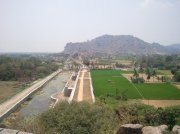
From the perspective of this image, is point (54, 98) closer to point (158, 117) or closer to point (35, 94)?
point (35, 94)

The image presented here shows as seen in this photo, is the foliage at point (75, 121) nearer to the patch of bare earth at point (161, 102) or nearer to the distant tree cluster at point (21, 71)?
the patch of bare earth at point (161, 102)

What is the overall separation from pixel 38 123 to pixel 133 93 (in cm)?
2572

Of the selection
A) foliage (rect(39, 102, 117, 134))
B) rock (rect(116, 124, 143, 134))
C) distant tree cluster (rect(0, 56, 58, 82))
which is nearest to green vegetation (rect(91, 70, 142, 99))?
foliage (rect(39, 102, 117, 134))

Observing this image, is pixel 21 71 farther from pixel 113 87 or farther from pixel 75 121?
pixel 75 121

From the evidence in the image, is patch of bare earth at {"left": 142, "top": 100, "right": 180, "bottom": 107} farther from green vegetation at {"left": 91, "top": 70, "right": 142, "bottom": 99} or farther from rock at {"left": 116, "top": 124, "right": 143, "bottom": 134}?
rock at {"left": 116, "top": 124, "right": 143, "bottom": 134}

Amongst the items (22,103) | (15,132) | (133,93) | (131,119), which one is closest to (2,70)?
(22,103)

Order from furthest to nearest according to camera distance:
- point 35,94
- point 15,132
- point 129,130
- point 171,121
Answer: point 35,94 → point 171,121 → point 129,130 → point 15,132

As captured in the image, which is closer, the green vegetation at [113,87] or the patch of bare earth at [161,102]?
the patch of bare earth at [161,102]

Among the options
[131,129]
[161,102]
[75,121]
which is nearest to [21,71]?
[161,102]

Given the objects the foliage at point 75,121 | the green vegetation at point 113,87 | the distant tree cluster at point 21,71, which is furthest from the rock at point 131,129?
the distant tree cluster at point 21,71

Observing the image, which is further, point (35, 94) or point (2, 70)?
point (2, 70)

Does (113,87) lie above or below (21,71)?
below

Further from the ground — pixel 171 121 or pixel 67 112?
pixel 67 112

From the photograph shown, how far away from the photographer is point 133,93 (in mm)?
41594
